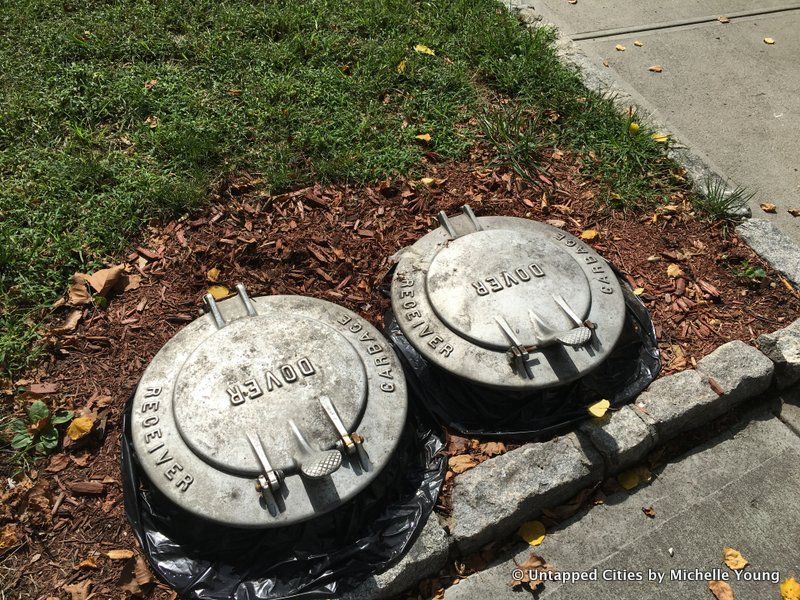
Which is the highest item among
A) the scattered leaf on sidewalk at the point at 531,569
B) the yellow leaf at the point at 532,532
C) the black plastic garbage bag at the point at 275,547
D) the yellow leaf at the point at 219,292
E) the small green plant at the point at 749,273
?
the yellow leaf at the point at 219,292

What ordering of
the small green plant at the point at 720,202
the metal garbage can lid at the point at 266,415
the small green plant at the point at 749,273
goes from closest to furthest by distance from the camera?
the metal garbage can lid at the point at 266,415, the small green plant at the point at 749,273, the small green plant at the point at 720,202

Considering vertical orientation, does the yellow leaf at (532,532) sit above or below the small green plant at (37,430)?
below

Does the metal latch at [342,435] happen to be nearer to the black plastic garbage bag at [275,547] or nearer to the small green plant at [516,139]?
the black plastic garbage bag at [275,547]

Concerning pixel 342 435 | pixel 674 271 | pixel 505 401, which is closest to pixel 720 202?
pixel 674 271

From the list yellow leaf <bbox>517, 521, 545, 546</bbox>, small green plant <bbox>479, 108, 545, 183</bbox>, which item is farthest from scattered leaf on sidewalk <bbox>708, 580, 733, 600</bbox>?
small green plant <bbox>479, 108, 545, 183</bbox>

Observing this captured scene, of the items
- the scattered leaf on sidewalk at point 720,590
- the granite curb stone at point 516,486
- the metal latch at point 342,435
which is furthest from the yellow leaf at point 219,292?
the scattered leaf on sidewalk at point 720,590

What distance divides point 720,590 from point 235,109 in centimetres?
415

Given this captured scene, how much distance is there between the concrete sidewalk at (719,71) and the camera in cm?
459

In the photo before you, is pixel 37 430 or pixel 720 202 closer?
pixel 37 430

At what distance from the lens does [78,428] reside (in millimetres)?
2994

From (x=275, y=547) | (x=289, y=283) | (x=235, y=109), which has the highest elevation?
(x=235, y=109)

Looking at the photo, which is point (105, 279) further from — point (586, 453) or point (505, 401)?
point (586, 453)

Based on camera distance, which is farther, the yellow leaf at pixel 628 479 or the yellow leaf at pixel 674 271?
the yellow leaf at pixel 674 271

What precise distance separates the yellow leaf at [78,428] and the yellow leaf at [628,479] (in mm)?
2641
